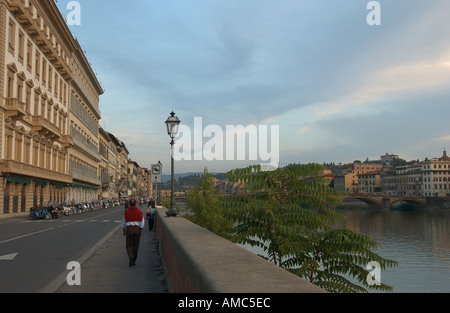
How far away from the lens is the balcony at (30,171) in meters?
34.0

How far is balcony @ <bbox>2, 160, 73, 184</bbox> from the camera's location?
1337 inches

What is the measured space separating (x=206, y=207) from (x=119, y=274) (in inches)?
605

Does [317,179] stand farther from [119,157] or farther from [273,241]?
[119,157]

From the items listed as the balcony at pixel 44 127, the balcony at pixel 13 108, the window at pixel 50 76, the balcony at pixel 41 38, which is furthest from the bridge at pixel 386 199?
the balcony at pixel 13 108

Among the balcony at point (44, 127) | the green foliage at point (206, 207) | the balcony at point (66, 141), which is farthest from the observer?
the balcony at point (66, 141)

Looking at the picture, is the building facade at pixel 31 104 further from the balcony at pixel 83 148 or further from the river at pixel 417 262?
the river at pixel 417 262

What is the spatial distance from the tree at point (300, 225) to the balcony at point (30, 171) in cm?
3163

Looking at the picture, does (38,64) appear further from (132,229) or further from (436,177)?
(436,177)

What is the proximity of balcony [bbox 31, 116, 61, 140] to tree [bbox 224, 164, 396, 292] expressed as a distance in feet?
127

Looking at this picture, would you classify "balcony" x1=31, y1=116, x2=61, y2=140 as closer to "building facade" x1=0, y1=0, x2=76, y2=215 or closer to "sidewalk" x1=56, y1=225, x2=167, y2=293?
"building facade" x1=0, y1=0, x2=76, y2=215

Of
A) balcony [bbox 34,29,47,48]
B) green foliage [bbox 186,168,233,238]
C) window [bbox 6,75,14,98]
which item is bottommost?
green foliage [bbox 186,168,233,238]

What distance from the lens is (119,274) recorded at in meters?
9.36

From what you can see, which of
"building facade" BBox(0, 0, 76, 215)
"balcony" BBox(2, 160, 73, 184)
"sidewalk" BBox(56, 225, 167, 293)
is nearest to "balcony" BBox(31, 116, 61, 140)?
"building facade" BBox(0, 0, 76, 215)

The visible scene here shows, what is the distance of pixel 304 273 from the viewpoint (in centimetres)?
636
